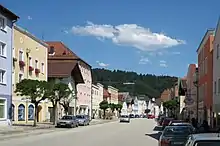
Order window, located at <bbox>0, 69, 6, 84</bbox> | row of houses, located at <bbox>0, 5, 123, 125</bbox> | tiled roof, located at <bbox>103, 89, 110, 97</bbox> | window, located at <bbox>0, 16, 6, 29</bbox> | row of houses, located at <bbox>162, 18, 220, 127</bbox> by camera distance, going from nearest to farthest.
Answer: row of houses, located at <bbox>162, 18, 220, 127</bbox> < window, located at <bbox>0, 16, 6, 29</bbox> < window, located at <bbox>0, 69, 6, 84</bbox> < row of houses, located at <bbox>0, 5, 123, 125</bbox> < tiled roof, located at <bbox>103, 89, 110, 97</bbox>

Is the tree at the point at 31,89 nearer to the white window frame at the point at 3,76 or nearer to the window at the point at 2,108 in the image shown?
the white window frame at the point at 3,76

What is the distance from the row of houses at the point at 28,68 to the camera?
49.6 metres

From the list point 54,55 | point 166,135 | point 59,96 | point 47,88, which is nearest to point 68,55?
point 54,55

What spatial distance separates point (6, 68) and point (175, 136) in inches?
1362

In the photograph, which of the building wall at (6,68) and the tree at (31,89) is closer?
the building wall at (6,68)

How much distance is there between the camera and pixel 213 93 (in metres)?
49.6

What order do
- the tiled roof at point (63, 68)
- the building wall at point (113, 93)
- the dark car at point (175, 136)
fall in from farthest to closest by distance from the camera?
the building wall at point (113, 93) < the tiled roof at point (63, 68) < the dark car at point (175, 136)

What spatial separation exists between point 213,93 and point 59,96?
20.4 meters

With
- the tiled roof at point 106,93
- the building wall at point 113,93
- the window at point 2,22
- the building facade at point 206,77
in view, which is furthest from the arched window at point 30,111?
the building wall at point 113,93

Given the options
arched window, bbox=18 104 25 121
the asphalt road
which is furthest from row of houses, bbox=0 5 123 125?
the asphalt road

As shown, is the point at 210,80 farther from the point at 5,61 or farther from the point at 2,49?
the point at 2,49

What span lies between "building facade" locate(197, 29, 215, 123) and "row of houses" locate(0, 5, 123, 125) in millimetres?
19551

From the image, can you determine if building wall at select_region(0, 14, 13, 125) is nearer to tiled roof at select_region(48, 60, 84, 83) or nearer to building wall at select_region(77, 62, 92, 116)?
tiled roof at select_region(48, 60, 84, 83)

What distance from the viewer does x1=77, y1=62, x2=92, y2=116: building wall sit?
9731cm
